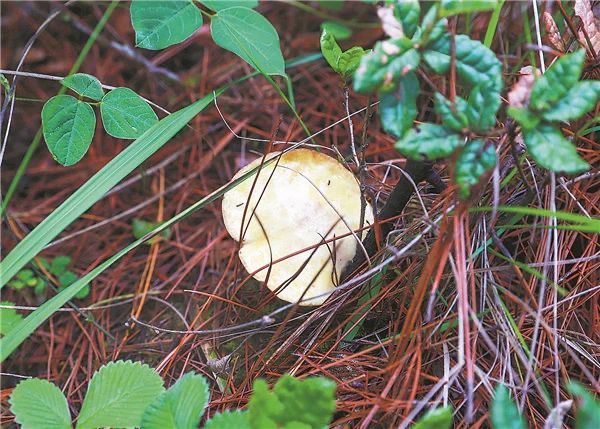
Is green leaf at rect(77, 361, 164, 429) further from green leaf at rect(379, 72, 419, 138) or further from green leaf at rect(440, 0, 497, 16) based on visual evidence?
green leaf at rect(440, 0, 497, 16)

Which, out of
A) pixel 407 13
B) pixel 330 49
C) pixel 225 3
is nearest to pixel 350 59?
pixel 330 49

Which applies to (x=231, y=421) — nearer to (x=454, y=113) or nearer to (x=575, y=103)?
(x=454, y=113)

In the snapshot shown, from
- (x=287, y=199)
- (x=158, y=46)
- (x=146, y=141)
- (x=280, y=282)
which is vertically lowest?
(x=280, y=282)

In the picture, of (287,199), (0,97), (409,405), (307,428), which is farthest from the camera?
(0,97)

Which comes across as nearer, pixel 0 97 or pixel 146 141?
pixel 146 141

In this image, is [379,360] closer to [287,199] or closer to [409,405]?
[409,405]

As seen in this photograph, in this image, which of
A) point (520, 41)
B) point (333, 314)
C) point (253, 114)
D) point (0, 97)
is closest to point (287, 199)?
point (333, 314)
